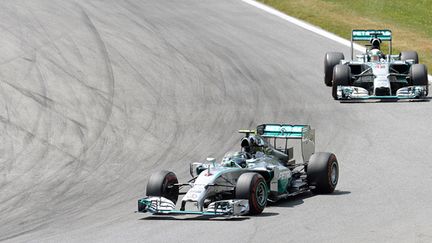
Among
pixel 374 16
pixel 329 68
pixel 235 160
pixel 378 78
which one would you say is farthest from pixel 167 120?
pixel 374 16

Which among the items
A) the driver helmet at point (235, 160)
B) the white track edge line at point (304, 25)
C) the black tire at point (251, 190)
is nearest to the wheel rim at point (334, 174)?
the driver helmet at point (235, 160)

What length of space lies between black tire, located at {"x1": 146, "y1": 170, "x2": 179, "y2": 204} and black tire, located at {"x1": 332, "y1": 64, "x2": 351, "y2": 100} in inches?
548

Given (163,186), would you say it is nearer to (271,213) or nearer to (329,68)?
(271,213)

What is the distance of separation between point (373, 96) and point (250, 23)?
12.1 metres

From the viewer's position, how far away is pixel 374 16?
4556cm

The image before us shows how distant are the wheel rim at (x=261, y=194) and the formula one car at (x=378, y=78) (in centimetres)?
1399

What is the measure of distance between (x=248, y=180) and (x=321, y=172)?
99.6 inches

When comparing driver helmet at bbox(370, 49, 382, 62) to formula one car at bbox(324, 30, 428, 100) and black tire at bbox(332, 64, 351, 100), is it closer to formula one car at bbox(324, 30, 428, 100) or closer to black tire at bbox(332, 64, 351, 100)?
formula one car at bbox(324, 30, 428, 100)

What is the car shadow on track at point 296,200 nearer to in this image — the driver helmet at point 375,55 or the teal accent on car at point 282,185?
the teal accent on car at point 282,185

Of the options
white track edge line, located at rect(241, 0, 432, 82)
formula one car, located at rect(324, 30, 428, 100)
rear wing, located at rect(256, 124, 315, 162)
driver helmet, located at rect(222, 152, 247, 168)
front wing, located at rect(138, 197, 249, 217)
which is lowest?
front wing, located at rect(138, 197, 249, 217)

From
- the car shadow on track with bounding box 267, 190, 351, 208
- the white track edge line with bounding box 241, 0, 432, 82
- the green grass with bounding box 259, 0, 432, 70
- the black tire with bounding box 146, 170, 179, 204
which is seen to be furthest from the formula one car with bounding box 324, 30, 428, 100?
the black tire with bounding box 146, 170, 179, 204

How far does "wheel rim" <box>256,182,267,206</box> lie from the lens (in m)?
18.0

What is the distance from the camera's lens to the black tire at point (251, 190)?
17.5 metres

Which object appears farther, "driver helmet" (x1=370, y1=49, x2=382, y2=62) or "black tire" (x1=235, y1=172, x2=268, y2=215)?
"driver helmet" (x1=370, y1=49, x2=382, y2=62)
